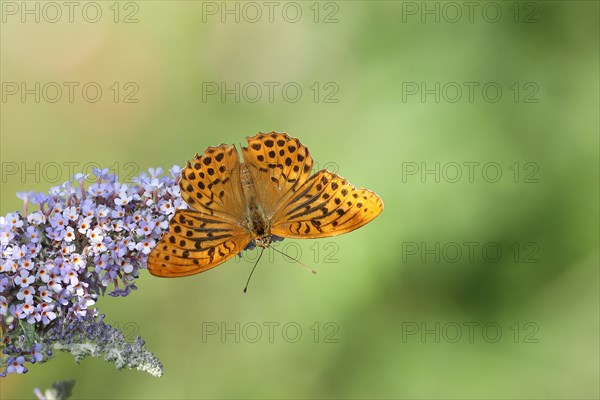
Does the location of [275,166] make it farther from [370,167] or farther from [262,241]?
[370,167]

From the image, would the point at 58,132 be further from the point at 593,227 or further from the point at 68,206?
the point at 593,227

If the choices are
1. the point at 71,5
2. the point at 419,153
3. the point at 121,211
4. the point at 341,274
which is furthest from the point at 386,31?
the point at 121,211

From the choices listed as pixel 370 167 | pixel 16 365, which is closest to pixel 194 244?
pixel 16 365

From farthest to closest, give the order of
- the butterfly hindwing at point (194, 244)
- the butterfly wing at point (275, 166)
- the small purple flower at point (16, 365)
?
the butterfly wing at point (275, 166) → the butterfly hindwing at point (194, 244) → the small purple flower at point (16, 365)

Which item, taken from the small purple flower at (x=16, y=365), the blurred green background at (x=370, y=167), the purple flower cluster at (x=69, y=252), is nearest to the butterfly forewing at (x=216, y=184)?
the purple flower cluster at (x=69, y=252)

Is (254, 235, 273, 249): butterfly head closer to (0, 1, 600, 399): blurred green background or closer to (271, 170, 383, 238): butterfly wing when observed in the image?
(271, 170, 383, 238): butterfly wing

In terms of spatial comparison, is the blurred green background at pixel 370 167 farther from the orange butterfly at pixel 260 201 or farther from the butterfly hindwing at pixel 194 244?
the butterfly hindwing at pixel 194 244

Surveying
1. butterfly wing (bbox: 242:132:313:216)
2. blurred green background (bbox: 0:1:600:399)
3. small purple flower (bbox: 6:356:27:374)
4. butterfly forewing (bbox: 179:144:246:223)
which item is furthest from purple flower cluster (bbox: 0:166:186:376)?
blurred green background (bbox: 0:1:600:399)

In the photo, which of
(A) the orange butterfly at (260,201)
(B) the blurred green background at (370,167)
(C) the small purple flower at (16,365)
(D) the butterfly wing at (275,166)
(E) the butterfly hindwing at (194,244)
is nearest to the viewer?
(C) the small purple flower at (16,365)
